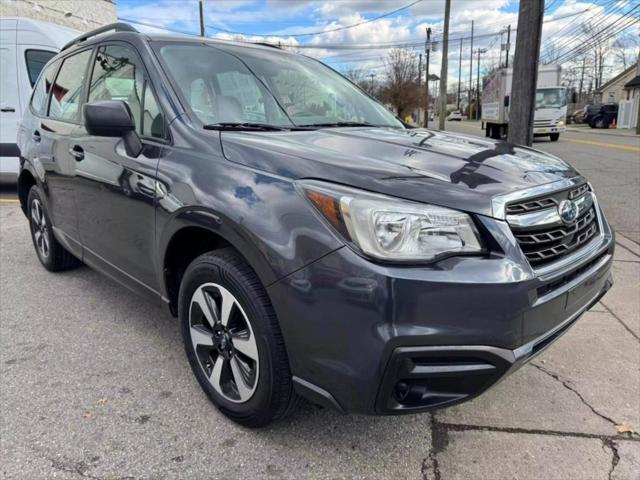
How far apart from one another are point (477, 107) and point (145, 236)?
7603 centimetres

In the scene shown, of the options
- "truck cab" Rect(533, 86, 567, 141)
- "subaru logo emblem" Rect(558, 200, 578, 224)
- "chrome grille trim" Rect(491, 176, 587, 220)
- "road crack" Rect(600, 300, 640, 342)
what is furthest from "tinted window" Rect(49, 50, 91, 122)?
"truck cab" Rect(533, 86, 567, 141)

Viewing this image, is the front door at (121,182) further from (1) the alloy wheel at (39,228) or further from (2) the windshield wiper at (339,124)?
(1) the alloy wheel at (39,228)

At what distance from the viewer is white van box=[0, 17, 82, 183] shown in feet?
26.3

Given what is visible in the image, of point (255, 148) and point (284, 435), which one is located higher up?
point (255, 148)

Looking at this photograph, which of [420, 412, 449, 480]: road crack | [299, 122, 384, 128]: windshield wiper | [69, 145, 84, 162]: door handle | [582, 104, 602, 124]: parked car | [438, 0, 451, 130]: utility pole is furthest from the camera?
[582, 104, 602, 124]: parked car

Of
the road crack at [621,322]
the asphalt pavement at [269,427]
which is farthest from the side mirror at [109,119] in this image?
the road crack at [621,322]

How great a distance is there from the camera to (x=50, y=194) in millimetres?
3918

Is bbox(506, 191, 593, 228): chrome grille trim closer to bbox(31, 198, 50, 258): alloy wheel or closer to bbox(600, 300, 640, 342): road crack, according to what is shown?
bbox(600, 300, 640, 342): road crack

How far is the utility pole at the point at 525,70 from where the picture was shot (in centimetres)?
543

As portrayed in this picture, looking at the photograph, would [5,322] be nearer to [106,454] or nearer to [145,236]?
[145,236]

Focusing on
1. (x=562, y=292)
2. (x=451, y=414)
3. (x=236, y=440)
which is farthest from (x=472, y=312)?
(x=236, y=440)

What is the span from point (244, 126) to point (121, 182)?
0.80m

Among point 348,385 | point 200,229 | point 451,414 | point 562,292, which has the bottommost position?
point 451,414

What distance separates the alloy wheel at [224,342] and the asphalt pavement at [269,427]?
21 centimetres
